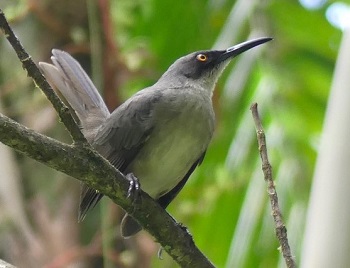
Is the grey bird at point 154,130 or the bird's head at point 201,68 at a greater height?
the bird's head at point 201,68

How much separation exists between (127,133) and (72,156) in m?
1.24

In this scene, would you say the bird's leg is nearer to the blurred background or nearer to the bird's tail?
the blurred background

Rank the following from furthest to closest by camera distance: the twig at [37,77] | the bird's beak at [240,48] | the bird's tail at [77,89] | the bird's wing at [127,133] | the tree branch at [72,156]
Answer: the bird's tail at [77,89]
the bird's beak at [240,48]
the bird's wing at [127,133]
the tree branch at [72,156]
the twig at [37,77]

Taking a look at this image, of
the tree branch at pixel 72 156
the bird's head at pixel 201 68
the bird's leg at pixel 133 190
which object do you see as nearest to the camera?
the tree branch at pixel 72 156

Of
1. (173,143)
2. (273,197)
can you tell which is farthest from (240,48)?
(273,197)

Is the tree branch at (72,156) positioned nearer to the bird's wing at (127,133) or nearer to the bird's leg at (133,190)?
the bird's leg at (133,190)

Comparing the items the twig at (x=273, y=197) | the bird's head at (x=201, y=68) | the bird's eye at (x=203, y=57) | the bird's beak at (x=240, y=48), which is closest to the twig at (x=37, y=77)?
the twig at (x=273, y=197)

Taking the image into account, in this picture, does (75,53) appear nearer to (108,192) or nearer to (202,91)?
(202,91)

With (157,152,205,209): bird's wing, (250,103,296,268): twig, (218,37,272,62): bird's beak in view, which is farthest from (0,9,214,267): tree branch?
(218,37,272,62): bird's beak

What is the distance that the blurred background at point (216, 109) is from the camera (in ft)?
12.7

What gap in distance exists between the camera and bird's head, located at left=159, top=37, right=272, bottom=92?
13.6 feet

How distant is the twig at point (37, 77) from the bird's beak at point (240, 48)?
1.60 metres

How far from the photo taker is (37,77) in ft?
7.57

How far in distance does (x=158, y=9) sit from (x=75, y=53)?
1.98 feet
